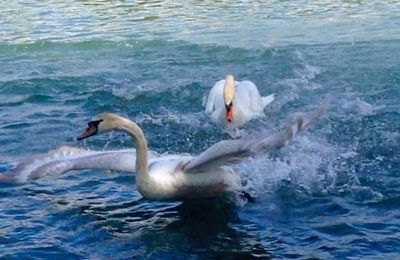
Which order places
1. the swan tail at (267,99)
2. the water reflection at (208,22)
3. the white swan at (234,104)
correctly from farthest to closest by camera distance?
the water reflection at (208,22)
the swan tail at (267,99)
the white swan at (234,104)

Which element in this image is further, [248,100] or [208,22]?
[208,22]

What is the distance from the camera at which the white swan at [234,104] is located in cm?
1236

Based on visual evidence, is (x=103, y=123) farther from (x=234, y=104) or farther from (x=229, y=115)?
(x=234, y=104)

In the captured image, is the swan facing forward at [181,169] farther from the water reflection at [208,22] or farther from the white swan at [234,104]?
the water reflection at [208,22]

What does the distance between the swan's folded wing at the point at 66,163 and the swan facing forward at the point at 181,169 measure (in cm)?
50

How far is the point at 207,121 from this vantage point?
41.4 ft

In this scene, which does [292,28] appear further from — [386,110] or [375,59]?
[386,110]

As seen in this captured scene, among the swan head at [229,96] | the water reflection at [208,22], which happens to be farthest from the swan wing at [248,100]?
the water reflection at [208,22]

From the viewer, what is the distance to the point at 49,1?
2750 centimetres

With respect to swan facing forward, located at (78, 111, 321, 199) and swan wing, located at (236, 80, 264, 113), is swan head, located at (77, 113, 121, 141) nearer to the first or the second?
swan facing forward, located at (78, 111, 321, 199)

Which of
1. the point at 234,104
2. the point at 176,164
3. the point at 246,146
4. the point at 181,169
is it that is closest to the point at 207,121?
the point at 234,104

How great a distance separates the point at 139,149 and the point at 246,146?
133 cm

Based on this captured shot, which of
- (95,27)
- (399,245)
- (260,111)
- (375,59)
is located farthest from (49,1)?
(399,245)

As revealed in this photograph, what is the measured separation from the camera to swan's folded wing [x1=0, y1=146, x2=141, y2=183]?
9672 mm
